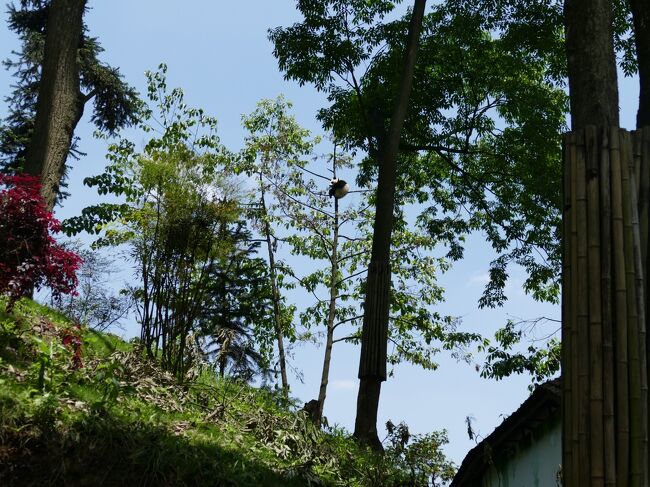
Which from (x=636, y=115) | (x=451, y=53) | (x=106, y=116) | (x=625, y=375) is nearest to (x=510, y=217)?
(x=451, y=53)

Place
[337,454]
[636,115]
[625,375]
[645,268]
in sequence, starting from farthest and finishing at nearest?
1. [337,454]
2. [636,115]
3. [645,268]
4. [625,375]

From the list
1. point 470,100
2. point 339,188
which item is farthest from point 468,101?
point 339,188

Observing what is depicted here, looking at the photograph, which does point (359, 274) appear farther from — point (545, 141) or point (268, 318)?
point (545, 141)

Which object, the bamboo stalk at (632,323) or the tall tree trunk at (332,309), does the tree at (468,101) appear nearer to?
the tall tree trunk at (332,309)

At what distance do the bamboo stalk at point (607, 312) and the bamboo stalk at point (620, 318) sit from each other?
0.03m

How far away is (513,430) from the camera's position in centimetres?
1020

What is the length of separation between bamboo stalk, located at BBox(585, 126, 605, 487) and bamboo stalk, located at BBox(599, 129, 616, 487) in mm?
20

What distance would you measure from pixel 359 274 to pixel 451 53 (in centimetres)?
717

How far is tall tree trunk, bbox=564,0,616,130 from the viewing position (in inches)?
196

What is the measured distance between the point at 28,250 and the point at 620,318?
616 cm

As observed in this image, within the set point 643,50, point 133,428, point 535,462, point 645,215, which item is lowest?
point 133,428

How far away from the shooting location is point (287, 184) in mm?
22297

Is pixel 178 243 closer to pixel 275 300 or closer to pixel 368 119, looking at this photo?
pixel 368 119

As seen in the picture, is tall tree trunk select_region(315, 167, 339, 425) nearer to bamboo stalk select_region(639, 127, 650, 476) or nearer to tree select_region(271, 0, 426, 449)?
tree select_region(271, 0, 426, 449)
